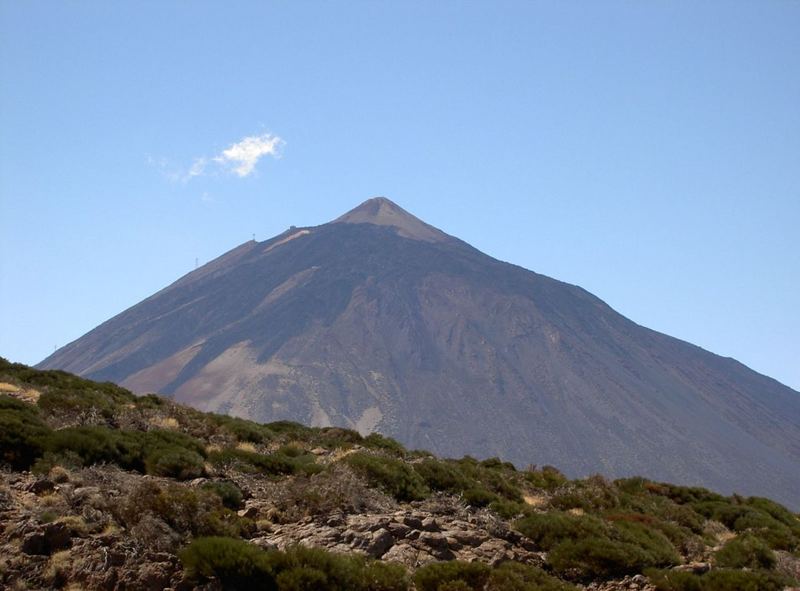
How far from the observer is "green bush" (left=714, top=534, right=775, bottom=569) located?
18.5 metres

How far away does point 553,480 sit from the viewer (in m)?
27.2

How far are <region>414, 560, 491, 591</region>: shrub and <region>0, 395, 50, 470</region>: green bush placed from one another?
8191 mm

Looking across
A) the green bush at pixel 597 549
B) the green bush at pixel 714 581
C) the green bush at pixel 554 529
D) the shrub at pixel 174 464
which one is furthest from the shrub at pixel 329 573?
the shrub at pixel 174 464

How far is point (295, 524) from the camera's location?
52.9 feet

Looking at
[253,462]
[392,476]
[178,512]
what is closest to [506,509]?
[392,476]

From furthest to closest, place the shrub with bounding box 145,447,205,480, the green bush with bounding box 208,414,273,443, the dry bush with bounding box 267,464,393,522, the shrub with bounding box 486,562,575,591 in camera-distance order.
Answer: the green bush with bounding box 208,414,273,443
the shrub with bounding box 145,447,205,480
the dry bush with bounding box 267,464,393,522
the shrub with bounding box 486,562,575,591

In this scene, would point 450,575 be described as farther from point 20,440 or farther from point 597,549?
point 20,440

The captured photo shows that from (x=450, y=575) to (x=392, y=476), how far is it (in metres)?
→ 5.47

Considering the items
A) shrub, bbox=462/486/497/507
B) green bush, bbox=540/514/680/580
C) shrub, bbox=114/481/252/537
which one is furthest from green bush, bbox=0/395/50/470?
green bush, bbox=540/514/680/580

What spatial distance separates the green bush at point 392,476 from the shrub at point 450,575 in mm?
4527

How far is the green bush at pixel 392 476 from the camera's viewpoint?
19.0 meters

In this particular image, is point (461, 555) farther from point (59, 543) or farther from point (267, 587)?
point (59, 543)

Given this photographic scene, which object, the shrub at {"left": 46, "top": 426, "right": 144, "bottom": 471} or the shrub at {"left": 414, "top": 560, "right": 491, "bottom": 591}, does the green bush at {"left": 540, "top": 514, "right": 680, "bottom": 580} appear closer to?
the shrub at {"left": 414, "top": 560, "right": 491, "bottom": 591}

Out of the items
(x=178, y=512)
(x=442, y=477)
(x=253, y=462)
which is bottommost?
(x=442, y=477)
